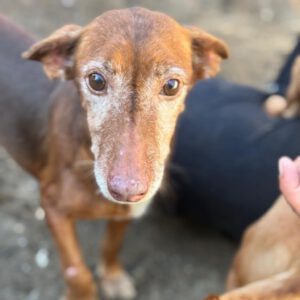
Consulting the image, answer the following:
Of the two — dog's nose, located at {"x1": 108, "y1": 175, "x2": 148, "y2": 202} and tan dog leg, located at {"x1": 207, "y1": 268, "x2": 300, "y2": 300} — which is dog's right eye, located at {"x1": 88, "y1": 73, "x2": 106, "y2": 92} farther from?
tan dog leg, located at {"x1": 207, "y1": 268, "x2": 300, "y2": 300}

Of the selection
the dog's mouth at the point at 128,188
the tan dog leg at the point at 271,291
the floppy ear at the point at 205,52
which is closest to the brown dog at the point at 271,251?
the tan dog leg at the point at 271,291

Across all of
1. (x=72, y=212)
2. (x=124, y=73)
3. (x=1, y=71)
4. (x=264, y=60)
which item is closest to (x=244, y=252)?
(x=72, y=212)

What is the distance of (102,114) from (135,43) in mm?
263

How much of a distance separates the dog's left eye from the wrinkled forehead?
0.17 ft

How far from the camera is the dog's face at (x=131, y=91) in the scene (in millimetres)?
2219

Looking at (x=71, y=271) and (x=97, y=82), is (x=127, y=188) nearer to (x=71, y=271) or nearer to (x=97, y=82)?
(x=97, y=82)

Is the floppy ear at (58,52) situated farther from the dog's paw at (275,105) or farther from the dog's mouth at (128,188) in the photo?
the dog's paw at (275,105)

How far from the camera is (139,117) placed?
7.47 ft

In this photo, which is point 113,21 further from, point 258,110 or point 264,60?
point 264,60

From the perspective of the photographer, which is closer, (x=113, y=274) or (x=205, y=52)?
(x=205, y=52)

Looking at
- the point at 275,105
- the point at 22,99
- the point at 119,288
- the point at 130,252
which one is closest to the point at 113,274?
the point at 119,288

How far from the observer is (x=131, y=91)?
229 cm

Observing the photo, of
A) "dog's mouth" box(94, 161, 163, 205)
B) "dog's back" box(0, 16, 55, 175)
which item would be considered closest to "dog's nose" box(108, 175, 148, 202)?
"dog's mouth" box(94, 161, 163, 205)

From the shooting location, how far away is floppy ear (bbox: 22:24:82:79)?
8.39 ft
